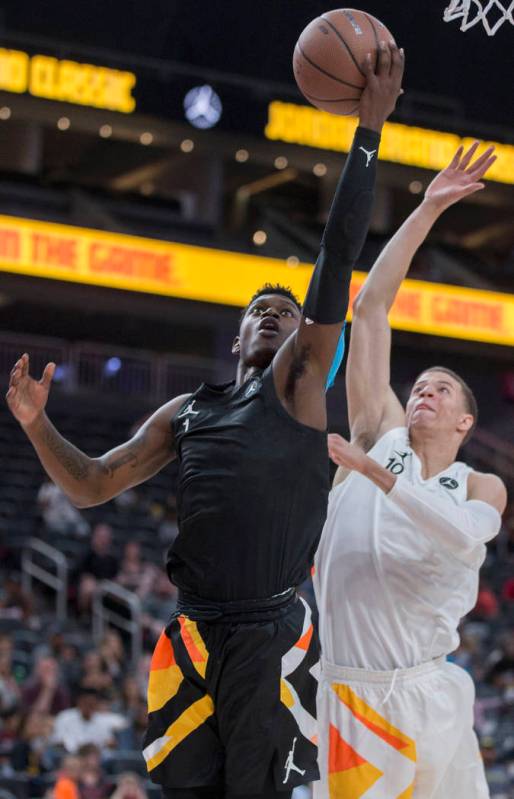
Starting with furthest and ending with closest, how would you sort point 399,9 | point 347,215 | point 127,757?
point 127,757, point 399,9, point 347,215

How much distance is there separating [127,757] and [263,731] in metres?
6.17

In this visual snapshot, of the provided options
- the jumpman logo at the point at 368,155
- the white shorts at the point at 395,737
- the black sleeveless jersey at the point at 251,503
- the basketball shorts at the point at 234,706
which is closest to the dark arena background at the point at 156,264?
the jumpman logo at the point at 368,155

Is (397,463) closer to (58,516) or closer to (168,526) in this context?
(58,516)

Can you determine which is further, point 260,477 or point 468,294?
point 468,294

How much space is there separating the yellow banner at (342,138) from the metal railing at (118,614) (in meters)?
10.3

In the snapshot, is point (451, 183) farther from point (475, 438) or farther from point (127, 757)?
point (475, 438)

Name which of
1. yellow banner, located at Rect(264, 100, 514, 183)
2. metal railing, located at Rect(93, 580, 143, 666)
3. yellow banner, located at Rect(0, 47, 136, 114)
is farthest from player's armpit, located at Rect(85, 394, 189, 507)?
yellow banner, located at Rect(264, 100, 514, 183)

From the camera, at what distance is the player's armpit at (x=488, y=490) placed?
485cm

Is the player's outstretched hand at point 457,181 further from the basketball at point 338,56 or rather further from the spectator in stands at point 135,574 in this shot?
the spectator in stands at point 135,574

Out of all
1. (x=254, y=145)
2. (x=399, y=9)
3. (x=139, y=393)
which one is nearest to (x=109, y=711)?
(x=399, y=9)

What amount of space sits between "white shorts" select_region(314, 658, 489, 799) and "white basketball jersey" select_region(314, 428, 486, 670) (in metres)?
Result: 0.07

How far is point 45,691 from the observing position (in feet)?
34.0

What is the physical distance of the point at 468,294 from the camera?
71.7 feet

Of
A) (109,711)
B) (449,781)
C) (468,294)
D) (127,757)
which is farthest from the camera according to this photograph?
(468,294)
